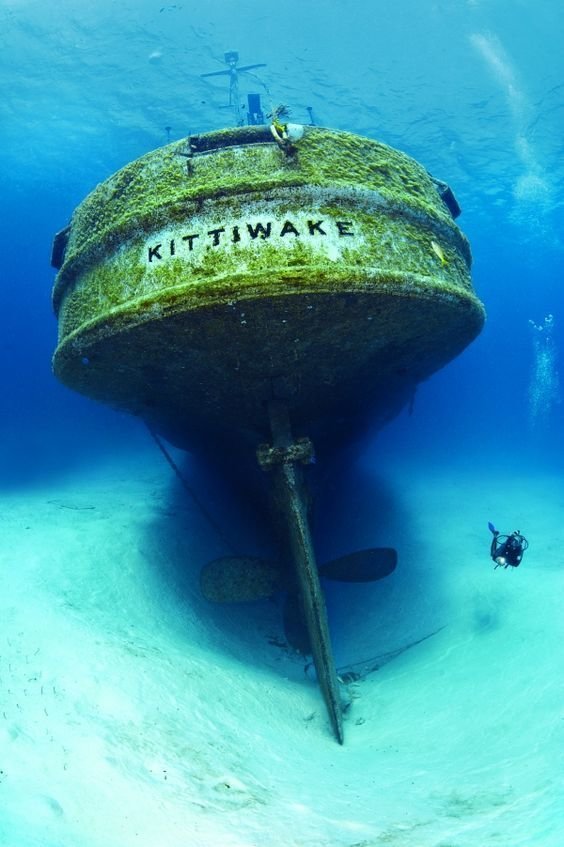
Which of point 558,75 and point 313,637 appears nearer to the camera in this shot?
point 313,637

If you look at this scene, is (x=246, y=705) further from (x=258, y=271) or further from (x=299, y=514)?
(x=258, y=271)

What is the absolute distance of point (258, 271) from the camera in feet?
12.1

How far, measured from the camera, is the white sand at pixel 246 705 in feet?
7.91

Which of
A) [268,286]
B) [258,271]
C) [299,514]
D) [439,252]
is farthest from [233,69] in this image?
[299,514]

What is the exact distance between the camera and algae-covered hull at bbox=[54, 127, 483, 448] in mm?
3787

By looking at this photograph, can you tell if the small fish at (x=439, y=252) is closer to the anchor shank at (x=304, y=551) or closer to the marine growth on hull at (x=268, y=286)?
the marine growth on hull at (x=268, y=286)

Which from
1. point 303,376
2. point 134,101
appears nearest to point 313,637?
point 303,376

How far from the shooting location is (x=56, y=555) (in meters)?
5.59

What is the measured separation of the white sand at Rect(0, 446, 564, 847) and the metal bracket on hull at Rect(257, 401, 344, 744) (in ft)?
1.77

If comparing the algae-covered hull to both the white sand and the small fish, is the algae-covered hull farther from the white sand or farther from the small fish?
the white sand

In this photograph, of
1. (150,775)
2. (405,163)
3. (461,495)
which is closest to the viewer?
(150,775)

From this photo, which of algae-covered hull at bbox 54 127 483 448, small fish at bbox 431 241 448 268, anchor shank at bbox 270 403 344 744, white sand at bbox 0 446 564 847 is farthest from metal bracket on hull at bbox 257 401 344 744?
small fish at bbox 431 241 448 268

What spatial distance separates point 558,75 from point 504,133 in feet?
7.34

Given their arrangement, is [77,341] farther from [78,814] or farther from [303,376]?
[78,814]
